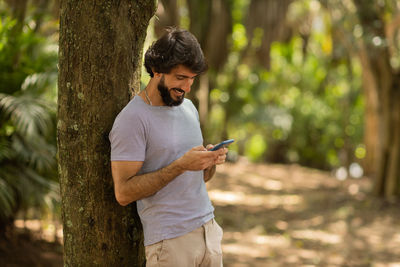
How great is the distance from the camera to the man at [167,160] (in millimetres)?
2061

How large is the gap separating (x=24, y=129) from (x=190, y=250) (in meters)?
2.66

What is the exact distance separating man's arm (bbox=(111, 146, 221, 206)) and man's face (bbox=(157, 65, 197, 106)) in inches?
10.8

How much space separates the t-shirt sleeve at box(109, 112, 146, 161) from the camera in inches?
80.4

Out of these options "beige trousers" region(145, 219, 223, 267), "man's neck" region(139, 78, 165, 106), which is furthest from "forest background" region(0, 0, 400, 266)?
"beige trousers" region(145, 219, 223, 267)

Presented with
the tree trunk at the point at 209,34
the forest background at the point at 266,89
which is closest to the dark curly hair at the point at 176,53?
the forest background at the point at 266,89

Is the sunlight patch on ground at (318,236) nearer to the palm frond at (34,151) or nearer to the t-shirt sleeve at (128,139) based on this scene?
the palm frond at (34,151)

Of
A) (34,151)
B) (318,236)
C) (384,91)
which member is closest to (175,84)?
(34,151)

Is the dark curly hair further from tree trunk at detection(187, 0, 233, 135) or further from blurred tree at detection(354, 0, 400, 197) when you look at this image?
tree trunk at detection(187, 0, 233, 135)

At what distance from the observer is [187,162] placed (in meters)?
2.04

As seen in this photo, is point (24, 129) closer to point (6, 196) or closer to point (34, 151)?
point (34, 151)

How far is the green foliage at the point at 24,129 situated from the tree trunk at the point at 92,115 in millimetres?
2166

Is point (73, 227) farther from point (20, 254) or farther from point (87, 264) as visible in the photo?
point (20, 254)

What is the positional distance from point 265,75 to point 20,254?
1006cm

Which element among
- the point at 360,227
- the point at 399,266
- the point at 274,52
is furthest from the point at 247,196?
the point at 274,52
